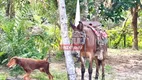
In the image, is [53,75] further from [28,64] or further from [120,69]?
[120,69]

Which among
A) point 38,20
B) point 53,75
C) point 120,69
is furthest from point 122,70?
point 38,20

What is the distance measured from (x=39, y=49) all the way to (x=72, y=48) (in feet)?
9.79

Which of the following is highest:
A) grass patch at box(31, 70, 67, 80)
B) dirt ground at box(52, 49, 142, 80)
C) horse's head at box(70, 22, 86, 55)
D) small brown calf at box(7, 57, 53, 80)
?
horse's head at box(70, 22, 86, 55)

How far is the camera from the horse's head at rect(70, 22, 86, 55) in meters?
6.04

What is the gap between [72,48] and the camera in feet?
19.6

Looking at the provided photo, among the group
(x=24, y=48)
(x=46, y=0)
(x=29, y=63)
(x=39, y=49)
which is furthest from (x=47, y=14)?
(x=29, y=63)

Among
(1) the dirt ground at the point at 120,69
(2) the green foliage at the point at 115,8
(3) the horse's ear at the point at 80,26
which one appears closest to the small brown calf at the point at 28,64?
(3) the horse's ear at the point at 80,26

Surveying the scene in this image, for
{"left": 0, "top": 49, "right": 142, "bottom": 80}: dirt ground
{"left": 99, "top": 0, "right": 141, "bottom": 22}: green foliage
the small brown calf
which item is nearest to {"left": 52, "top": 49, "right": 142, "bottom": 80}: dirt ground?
{"left": 0, "top": 49, "right": 142, "bottom": 80}: dirt ground

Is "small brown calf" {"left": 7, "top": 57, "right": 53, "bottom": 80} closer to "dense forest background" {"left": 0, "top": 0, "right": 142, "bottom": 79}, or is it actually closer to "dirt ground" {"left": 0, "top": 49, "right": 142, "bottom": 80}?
"dense forest background" {"left": 0, "top": 0, "right": 142, "bottom": 79}

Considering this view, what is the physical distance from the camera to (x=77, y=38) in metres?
6.11

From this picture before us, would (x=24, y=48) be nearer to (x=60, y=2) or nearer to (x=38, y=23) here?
(x=38, y=23)

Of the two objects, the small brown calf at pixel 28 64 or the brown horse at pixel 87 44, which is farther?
the brown horse at pixel 87 44

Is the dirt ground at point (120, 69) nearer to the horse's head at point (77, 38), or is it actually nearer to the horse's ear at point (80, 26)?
the horse's head at point (77, 38)

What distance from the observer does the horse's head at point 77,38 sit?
238 inches
